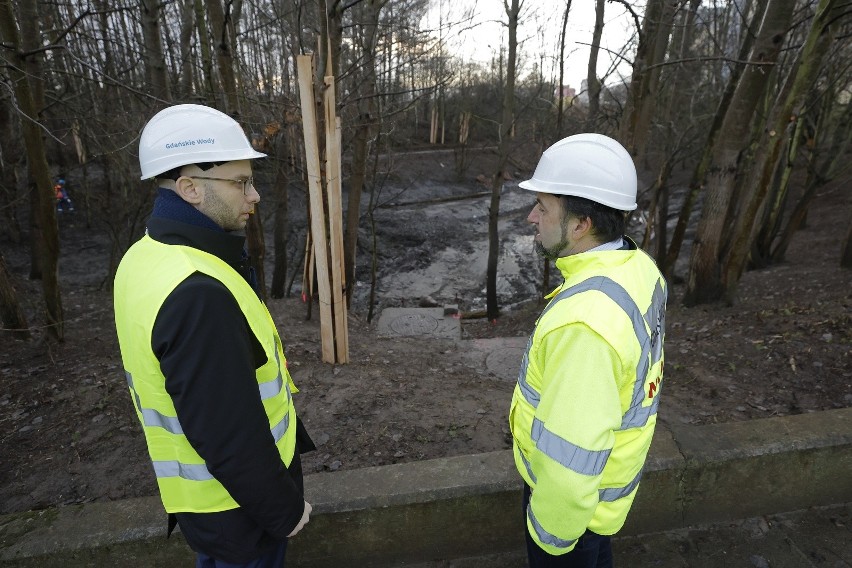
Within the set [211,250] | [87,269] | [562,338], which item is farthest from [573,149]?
[87,269]

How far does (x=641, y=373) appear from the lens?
161cm

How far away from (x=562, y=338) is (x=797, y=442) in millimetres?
2185

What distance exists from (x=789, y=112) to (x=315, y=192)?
4.98 meters

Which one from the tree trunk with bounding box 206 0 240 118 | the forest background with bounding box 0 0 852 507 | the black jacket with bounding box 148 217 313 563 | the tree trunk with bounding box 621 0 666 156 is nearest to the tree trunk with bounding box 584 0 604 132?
the forest background with bounding box 0 0 852 507

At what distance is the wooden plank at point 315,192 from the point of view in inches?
158

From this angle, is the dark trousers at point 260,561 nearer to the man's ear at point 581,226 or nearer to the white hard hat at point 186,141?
the white hard hat at point 186,141

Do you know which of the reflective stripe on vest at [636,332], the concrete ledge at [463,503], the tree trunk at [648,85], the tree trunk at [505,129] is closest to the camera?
the reflective stripe on vest at [636,332]

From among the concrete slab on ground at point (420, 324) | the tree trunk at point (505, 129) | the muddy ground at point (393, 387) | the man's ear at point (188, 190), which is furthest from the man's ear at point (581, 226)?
the tree trunk at point (505, 129)

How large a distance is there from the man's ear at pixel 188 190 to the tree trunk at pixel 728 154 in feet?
19.3

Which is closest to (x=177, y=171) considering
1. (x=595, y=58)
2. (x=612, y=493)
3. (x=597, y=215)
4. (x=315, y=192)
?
(x=597, y=215)

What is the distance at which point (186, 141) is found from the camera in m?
1.67

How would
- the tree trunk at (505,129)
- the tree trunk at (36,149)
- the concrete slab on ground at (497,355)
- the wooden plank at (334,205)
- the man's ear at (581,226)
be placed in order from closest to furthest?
the man's ear at (581,226), the wooden plank at (334,205), the tree trunk at (36,149), the concrete slab on ground at (497,355), the tree trunk at (505,129)

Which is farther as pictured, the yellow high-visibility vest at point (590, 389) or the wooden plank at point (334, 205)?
the wooden plank at point (334, 205)

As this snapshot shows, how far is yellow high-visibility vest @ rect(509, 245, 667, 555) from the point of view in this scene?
1.41 m
